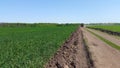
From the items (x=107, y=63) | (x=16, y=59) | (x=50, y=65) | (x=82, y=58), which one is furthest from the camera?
(x=82, y=58)

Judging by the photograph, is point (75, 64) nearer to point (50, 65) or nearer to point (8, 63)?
point (50, 65)

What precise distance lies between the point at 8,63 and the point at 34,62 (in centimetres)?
158

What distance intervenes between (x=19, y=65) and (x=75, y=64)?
5.30 metres

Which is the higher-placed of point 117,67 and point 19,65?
point 19,65

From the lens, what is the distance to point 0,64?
38.3 feet

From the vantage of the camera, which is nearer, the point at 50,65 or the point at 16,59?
the point at 16,59

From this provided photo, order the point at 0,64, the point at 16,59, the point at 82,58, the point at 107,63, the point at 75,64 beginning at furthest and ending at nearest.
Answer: the point at 82,58 < the point at 107,63 < the point at 75,64 < the point at 16,59 < the point at 0,64

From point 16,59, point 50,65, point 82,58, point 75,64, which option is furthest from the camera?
point 82,58

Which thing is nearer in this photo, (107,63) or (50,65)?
(50,65)

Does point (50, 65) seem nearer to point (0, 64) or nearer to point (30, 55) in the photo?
point (30, 55)

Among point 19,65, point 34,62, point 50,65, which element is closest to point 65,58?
point 50,65

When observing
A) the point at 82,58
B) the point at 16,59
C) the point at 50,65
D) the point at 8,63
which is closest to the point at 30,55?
the point at 50,65

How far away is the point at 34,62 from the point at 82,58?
6.54m

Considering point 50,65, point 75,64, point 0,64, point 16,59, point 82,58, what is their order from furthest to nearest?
point 82,58 < point 75,64 < point 50,65 < point 16,59 < point 0,64
